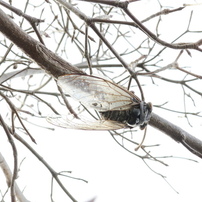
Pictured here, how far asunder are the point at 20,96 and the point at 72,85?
67cm

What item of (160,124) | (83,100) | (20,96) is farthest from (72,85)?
(20,96)

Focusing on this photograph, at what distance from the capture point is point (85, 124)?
1.35 ft

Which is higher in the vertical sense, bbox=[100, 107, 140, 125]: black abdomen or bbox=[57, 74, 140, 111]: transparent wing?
bbox=[57, 74, 140, 111]: transparent wing

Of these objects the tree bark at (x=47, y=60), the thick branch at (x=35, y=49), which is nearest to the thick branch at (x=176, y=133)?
the tree bark at (x=47, y=60)

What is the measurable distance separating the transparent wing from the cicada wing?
2cm

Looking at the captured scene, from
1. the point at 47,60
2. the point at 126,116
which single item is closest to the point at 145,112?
the point at 126,116

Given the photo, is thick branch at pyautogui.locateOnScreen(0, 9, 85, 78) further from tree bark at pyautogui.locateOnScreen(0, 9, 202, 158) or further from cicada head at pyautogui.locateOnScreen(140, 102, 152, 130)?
cicada head at pyautogui.locateOnScreen(140, 102, 152, 130)

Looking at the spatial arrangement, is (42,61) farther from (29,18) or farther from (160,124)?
(160,124)

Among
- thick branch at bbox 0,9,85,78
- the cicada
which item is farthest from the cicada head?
thick branch at bbox 0,9,85,78

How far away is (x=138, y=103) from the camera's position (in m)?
0.39

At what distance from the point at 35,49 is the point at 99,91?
13 centimetres

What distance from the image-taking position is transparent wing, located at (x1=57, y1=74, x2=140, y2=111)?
381 millimetres

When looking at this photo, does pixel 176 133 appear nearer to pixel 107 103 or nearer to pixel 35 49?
pixel 107 103

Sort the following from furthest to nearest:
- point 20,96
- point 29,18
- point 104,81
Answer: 1. point 20,96
2. point 29,18
3. point 104,81
